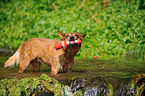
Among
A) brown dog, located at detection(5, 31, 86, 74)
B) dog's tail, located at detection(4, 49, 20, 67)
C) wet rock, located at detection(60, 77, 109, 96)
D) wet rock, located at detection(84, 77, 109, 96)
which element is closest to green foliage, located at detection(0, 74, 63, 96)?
wet rock, located at detection(60, 77, 109, 96)

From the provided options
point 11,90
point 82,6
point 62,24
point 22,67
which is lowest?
point 11,90

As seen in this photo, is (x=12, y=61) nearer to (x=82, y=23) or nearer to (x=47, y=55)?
(x=47, y=55)

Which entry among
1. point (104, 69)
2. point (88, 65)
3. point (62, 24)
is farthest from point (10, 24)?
point (104, 69)

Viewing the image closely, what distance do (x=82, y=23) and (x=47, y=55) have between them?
5269 millimetres

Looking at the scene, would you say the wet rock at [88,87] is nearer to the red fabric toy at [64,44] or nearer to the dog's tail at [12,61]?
the red fabric toy at [64,44]

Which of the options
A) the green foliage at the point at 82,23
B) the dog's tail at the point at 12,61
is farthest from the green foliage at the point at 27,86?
the green foliage at the point at 82,23

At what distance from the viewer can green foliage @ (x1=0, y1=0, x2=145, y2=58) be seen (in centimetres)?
994

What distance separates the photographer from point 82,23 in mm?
11523

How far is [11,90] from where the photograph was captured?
5254 mm

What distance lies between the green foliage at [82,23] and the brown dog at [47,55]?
A: 132 inches

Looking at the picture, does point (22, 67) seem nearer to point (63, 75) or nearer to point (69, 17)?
point (63, 75)

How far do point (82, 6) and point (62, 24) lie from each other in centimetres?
246

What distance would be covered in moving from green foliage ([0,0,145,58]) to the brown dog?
11.0 ft

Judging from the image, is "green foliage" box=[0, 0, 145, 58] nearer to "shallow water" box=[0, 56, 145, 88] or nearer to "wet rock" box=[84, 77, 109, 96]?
"shallow water" box=[0, 56, 145, 88]
